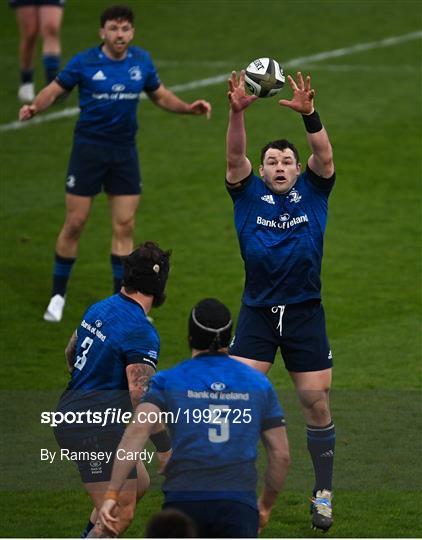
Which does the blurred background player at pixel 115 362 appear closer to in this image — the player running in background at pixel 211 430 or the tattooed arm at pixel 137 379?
the tattooed arm at pixel 137 379

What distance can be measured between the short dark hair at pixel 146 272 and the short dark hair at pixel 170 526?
2501 millimetres

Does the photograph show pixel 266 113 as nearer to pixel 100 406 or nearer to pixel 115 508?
pixel 100 406

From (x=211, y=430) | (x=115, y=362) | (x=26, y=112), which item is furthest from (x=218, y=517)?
(x=26, y=112)

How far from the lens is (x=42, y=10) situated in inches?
788

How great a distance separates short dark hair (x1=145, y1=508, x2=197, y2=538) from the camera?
6410 mm

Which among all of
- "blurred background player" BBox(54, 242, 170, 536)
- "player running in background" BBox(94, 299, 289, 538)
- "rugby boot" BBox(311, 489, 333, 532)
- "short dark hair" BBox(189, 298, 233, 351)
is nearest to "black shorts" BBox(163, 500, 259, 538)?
"player running in background" BBox(94, 299, 289, 538)

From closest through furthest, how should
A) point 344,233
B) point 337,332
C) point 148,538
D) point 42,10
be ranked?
1. point 148,538
2. point 337,332
3. point 344,233
4. point 42,10

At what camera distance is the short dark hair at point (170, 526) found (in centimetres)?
641

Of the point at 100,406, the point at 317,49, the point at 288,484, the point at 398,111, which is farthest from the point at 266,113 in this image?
the point at 100,406

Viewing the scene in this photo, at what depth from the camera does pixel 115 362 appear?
8617 millimetres

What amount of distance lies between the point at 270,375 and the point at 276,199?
11.0 feet

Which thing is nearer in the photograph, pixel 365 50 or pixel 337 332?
pixel 337 332

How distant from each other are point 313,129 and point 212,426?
10.4ft

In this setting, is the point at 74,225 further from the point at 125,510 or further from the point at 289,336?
the point at 125,510
